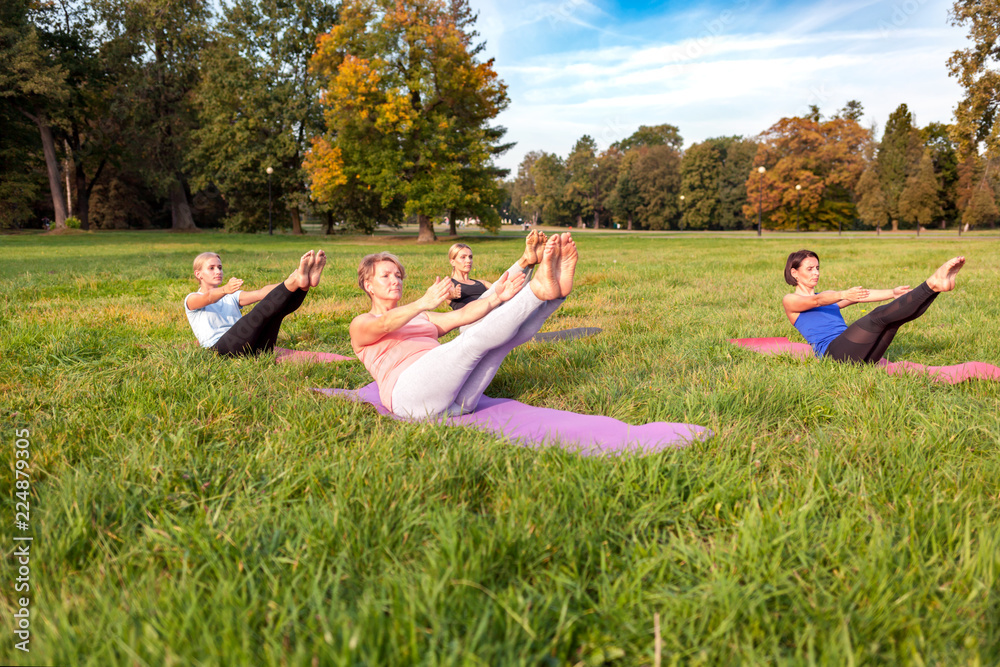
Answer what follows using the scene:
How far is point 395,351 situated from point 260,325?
1.49m

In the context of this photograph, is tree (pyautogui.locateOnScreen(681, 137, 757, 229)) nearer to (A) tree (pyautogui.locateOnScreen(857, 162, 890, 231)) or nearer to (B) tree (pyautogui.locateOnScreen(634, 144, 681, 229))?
(B) tree (pyautogui.locateOnScreen(634, 144, 681, 229))

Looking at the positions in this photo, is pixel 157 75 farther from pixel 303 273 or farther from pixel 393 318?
pixel 393 318

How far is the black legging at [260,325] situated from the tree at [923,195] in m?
55.2

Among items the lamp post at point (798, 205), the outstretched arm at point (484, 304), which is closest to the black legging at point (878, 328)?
the outstretched arm at point (484, 304)

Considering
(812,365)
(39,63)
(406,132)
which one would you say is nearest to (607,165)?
(406,132)

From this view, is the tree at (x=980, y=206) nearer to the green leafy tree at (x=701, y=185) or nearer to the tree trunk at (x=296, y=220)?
the green leafy tree at (x=701, y=185)

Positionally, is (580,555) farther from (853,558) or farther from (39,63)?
(39,63)

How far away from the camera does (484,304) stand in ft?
10.2

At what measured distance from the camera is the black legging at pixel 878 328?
12.4 feet

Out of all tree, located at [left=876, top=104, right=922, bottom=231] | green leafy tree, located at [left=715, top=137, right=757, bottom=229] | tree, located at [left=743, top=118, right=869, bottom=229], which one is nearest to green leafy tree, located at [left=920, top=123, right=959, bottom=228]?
tree, located at [left=876, top=104, right=922, bottom=231]

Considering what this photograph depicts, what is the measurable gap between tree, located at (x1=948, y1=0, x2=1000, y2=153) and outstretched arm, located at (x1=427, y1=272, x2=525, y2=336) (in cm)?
2869

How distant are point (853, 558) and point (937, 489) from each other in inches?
28.3

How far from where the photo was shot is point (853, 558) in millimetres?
1708

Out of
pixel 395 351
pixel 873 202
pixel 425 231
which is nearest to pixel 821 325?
pixel 395 351
